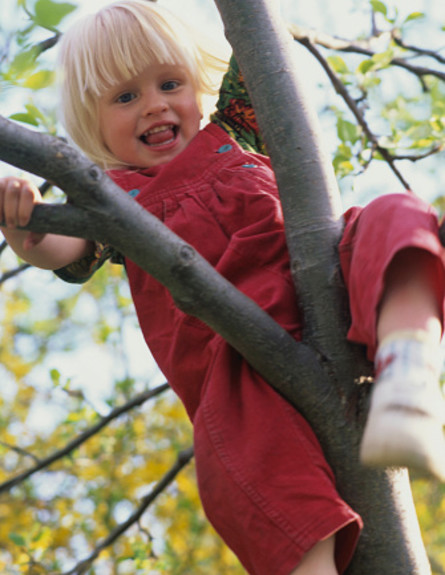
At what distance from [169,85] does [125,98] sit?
0.31 feet

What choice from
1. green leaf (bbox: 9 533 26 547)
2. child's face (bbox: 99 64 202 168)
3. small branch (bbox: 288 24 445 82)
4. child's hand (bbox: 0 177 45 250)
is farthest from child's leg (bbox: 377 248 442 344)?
green leaf (bbox: 9 533 26 547)

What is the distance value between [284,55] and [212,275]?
491 mm

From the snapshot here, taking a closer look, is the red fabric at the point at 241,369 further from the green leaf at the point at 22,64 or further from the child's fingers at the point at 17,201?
the green leaf at the point at 22,64

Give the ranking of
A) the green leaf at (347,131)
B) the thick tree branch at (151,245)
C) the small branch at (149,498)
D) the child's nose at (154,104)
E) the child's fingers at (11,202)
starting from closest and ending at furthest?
the thick tree branch at (151,245), the child's fingers at (11,202), the child's nose at (154,104), the green leaf at (347,131), the small branch at (149,498)

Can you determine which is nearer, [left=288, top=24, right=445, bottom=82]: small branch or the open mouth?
the open mouth

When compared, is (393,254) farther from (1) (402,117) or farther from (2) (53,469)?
(2) (53,469)

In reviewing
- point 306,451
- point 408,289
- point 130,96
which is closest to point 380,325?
point 408,289

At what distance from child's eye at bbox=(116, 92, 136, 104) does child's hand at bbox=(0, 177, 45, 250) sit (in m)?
0.55

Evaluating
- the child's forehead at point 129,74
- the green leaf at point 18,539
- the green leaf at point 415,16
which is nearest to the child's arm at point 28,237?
the child's forehead at point 129,74

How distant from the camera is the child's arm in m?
1.16

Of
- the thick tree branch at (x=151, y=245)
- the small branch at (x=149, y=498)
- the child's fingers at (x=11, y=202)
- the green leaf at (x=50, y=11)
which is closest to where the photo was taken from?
the green leaf at (x=50, y=11)

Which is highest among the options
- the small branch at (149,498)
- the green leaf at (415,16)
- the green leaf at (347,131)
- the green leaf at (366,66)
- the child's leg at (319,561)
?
the green leaf at (415,16)

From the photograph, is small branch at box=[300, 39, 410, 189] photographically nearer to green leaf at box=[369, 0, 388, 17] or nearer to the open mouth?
green leaf at box=[369, 0, 388, 17]

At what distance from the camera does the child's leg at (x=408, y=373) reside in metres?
1.00
